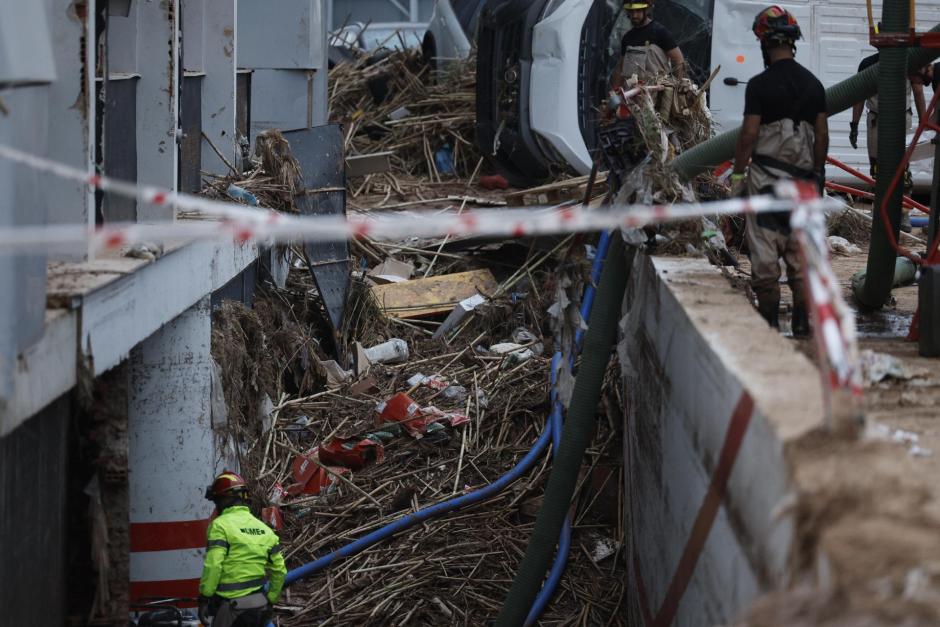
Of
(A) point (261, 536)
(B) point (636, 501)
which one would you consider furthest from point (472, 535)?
(A) point (261, 536)

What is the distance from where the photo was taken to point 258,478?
29.5 feet

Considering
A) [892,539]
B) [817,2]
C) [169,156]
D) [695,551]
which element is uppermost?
[817,2]

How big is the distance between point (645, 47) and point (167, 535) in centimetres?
503

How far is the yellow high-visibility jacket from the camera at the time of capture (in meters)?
6.34

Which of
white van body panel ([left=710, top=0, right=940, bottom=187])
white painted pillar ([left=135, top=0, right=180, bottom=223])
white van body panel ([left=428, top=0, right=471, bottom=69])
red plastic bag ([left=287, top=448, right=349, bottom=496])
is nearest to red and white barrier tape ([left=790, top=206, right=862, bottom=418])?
white painted pillar ([left=135, top=0, right=180, bottom=223])

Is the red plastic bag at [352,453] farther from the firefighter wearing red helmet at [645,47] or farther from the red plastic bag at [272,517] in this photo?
the firefighter wearing red helmet at [645,47]

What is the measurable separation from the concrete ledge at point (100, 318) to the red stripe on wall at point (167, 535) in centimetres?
138

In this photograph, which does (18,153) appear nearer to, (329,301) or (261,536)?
(261,536)

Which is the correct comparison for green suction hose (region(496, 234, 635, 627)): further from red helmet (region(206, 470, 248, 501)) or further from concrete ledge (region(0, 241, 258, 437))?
concrete ledge (region(0, 241, 258, 437))

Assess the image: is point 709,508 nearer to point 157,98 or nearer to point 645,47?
point 157,98

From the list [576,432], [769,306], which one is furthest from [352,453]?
[769,306]

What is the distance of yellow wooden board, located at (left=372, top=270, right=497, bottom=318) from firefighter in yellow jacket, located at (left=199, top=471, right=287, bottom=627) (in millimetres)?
6021

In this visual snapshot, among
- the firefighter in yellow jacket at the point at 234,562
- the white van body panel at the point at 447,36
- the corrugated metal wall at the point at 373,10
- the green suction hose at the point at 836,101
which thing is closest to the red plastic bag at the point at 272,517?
the firefighter in yellow jacket at the point at 234,562

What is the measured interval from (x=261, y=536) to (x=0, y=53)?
332 centimetres
